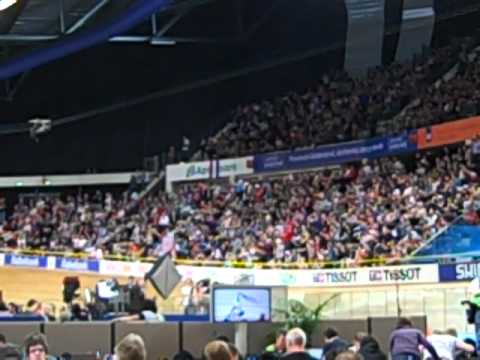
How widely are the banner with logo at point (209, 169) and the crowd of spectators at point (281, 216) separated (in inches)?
15.0

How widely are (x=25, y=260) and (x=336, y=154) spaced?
439 inches

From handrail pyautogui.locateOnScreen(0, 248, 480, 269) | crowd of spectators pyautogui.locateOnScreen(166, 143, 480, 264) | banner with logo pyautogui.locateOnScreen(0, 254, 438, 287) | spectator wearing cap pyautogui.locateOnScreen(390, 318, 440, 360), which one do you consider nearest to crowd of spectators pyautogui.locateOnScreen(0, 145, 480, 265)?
crowd of spectators pyautogui.locateOnScreen(166, 143, 480, 264)

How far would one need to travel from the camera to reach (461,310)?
23531 millimetres

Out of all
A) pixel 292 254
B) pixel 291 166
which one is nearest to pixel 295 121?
pixel 291 166

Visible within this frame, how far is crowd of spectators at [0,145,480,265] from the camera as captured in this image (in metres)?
27.2

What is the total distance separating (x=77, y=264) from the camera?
35156 mm

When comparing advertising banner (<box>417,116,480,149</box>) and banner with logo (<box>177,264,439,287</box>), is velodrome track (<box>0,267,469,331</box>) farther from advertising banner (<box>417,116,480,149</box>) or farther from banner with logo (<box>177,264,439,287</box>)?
advertising banner (<box>417,116,480,149</box>)

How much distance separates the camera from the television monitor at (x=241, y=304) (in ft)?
57.0

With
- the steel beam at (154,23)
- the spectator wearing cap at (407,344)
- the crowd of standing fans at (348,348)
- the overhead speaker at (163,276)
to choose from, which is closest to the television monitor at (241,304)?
the crowd of standing fans at (348,348)

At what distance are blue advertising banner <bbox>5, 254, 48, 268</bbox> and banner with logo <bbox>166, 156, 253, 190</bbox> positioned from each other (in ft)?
21.6

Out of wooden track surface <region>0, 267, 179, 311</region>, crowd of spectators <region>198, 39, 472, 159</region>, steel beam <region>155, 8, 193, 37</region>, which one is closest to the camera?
crowd of spectators <region>198, 39, 472, 159</region>

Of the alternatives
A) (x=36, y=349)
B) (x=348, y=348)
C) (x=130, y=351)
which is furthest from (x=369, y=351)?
(x=130, y=351)

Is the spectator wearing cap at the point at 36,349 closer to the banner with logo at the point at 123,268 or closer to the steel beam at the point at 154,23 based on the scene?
the banner with logo at the point at 123,268

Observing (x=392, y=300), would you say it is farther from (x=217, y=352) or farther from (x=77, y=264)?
(x=217, y=352)
